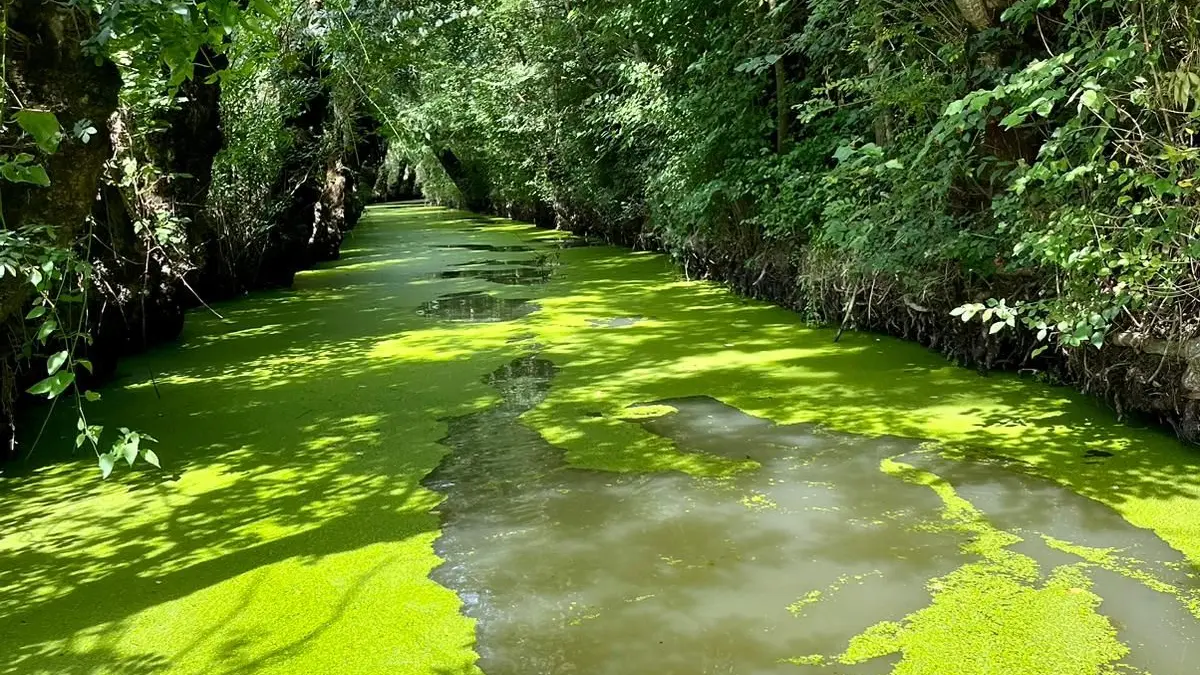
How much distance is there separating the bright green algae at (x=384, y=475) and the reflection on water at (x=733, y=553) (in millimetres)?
93

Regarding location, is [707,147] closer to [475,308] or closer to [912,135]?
[475,308]

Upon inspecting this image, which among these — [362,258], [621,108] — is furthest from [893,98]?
[362,258]

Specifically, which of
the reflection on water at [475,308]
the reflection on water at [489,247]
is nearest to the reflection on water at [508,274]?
the reflection on water at [475,308]

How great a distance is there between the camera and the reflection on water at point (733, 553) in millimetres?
2289

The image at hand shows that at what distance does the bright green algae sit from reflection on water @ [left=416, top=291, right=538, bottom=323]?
1.39ft

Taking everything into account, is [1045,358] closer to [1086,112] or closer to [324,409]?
[1086,112]

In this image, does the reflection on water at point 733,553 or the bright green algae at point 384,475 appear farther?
the bright green algae at point 384,475

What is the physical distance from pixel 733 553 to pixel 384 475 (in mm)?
1596

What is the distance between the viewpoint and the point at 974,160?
442 centimetres

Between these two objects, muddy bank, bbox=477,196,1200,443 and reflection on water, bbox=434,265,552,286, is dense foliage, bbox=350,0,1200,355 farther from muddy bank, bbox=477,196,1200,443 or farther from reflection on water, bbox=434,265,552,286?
reflection on water, bbox=434,265,552,286

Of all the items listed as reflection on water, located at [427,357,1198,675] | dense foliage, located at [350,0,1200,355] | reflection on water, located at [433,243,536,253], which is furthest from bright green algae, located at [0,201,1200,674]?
reflection on water, located at [433,243,536,253]

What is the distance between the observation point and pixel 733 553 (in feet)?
9.26

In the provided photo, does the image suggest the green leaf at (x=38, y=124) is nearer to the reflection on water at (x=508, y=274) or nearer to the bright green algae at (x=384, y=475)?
the bright green algae at (x=384, y=475)

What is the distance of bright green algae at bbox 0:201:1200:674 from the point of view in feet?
7.87
